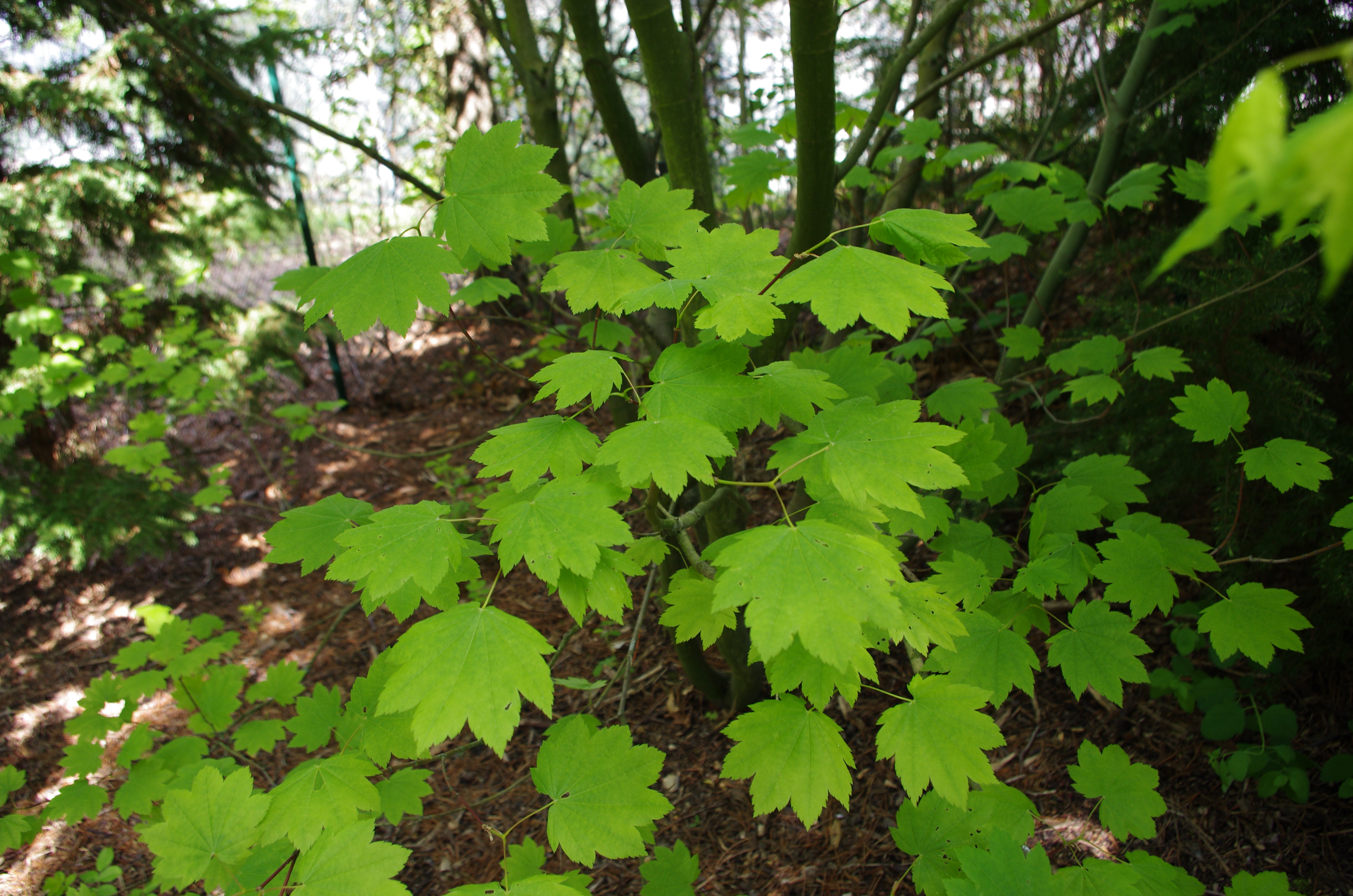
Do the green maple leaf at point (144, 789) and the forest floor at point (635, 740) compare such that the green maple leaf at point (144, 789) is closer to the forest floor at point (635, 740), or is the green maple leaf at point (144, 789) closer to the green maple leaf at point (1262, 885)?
the forest floor at point (635, 740)

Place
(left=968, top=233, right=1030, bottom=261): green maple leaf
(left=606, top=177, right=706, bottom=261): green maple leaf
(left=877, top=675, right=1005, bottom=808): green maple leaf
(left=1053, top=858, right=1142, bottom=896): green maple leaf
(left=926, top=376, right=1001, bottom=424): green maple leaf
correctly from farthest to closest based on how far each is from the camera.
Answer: (left=968, top=233, right=1030, bottom=261): green maple leaf < (left=926, top=376, right=1001, bottom=424): green maple leaf < (left=606, top=177, right=706, bottom=261): green maple leaf < (left=1053, top=858, right=1142, bottom=896): green maple leaf < (left=877, top=675, right=1005, bottom=808): green maple leaf

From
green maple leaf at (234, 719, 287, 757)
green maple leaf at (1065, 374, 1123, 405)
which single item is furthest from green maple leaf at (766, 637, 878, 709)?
green maple leaf at (234, 719, 287, 757)

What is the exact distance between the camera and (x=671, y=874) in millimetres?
1859

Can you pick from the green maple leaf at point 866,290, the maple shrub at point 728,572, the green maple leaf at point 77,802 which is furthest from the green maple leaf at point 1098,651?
the green maple leaf at point 77,802

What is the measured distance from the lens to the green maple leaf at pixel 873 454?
1.13m

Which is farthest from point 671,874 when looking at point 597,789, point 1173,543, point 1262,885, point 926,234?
point 926,234

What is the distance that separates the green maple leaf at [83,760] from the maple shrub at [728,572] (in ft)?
2.22

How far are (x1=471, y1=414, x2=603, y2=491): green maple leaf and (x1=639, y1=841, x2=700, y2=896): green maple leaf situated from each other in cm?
121

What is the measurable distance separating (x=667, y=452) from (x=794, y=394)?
13.1 inches

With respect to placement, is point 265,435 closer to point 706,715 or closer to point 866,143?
point 706,715

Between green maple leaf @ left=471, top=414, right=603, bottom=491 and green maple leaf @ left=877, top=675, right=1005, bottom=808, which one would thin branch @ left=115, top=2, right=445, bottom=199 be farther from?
Answer: green maple leaf @ left=877, top=675, right=1005, bottom=808

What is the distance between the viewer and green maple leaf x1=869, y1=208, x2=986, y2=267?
1230 mm

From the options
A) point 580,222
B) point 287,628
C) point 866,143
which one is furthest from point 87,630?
point 866,143

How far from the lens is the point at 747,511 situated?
2.19m
